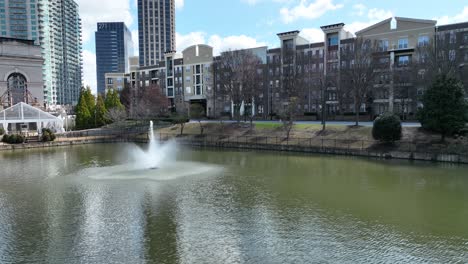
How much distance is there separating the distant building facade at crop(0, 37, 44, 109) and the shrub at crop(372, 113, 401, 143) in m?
62.3

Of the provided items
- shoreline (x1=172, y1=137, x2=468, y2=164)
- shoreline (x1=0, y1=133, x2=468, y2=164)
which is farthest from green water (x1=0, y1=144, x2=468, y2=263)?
shoreline (x1=0, y1=133, x2=468, y2=164)

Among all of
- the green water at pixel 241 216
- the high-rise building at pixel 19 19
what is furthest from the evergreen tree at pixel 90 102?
the high-rise building at pixel 19 19

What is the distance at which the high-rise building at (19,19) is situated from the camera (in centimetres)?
13738

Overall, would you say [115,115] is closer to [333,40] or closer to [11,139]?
[11,139]

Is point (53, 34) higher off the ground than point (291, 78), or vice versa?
point (53, 34)

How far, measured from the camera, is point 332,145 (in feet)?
127

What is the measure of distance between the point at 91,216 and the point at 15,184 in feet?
36.1

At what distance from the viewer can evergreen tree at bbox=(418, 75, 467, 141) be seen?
107 feet

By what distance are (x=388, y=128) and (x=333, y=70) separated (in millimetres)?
25989

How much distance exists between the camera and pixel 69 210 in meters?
17.4

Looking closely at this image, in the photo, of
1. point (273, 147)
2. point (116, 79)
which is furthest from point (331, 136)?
point (116, 79)

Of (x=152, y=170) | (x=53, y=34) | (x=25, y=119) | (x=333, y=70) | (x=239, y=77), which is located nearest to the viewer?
(x=152, y=170)

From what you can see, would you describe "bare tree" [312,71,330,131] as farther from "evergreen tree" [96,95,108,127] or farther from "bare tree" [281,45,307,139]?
"evergreen tree" [96,95,108,127]

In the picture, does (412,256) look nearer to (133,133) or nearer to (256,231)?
(256,231)
